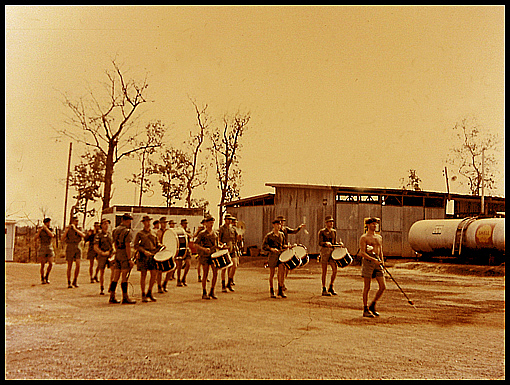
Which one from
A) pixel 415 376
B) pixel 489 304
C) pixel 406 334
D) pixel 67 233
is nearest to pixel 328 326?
pixel 406 334

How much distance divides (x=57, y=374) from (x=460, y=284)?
1277cm

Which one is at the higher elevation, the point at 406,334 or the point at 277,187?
the point at 277,187

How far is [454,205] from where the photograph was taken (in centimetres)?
2656

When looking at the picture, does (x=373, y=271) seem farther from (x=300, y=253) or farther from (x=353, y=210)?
(x=353, y=210)

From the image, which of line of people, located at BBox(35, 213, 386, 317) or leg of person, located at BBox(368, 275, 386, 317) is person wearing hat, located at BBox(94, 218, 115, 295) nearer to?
line of people, located at BBox(35, 213, 386, 317)

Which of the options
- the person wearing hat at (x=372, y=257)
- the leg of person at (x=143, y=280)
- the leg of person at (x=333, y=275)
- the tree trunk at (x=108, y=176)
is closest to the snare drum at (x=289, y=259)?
the leg of person at (x=333, y=275)

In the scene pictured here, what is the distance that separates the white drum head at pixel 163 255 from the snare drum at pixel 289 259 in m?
2.41

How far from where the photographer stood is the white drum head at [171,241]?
32.2 feet

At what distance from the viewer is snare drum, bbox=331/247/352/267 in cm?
1065

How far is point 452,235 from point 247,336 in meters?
16.6

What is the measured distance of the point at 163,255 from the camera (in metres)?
9.54

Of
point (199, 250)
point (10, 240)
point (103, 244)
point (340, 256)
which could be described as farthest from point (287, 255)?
point (10, 240)

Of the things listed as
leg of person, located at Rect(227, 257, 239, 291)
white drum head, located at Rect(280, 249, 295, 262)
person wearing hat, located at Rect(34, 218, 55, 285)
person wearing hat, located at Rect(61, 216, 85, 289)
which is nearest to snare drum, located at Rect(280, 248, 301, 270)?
white drum head, located at Rect(280, 249, 295, 262)

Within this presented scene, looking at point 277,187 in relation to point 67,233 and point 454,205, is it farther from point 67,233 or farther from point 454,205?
point 67,233
